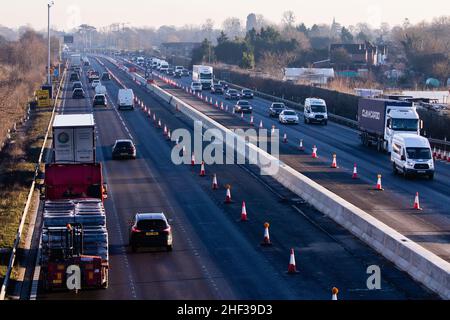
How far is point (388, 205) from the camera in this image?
3431 centimetres

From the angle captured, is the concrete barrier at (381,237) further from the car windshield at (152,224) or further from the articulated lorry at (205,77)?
the articulated lorry at (205,77)

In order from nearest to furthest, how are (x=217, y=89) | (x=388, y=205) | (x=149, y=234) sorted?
(x=149, y=234), (x=388, y=205), (x=217, y=89)

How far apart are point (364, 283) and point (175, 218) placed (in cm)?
1070

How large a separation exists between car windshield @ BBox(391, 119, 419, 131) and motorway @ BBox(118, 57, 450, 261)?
1.99 m

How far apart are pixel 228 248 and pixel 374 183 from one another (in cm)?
1509

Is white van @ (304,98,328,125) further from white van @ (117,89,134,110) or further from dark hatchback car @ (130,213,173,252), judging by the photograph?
dark hatchback car @ (130,213,173,252)

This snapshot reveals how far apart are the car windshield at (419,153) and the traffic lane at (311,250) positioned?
7987mm

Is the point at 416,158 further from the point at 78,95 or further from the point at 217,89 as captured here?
the point at 217,89

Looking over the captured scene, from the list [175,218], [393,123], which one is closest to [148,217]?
[175,218]

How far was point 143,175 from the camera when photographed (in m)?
42.7

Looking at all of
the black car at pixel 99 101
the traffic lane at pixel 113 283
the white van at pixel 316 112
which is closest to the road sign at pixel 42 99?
the black car at pixel 99 101

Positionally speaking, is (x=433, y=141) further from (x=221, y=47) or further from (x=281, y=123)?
(x=221, y=47)

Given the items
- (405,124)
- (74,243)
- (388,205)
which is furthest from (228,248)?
(405,124)

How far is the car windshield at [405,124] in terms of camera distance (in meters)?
49.4
